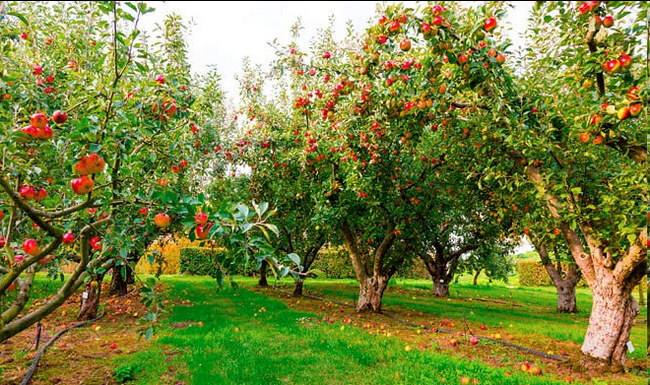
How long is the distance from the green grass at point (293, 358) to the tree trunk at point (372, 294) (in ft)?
7.26

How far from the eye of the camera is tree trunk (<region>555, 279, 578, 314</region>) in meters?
13.1

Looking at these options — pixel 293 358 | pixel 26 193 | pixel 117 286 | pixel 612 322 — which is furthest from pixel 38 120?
pixel 117 286

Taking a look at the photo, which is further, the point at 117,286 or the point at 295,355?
the point at 117,286

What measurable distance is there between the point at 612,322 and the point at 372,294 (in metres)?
5.82

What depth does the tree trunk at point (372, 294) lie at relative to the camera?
408 inches

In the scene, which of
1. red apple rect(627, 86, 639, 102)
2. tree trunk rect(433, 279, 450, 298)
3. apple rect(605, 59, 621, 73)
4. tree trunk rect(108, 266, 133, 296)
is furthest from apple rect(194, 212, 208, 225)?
tree trunk rect(433, 279, 450, 298)

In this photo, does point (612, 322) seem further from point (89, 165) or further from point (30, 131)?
point (30, 131)

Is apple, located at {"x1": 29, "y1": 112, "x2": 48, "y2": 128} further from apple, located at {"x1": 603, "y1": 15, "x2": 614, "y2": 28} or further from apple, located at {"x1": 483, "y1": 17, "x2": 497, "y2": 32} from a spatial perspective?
apple, located at {"x1": 603, "y1": 15, "x2": 614, "y2": 28}

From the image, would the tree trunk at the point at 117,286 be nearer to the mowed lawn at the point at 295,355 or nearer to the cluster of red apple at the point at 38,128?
the mowed lawn at the point at 295,355

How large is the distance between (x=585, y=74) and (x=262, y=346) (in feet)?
19.4

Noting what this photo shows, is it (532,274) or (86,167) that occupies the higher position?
(86,167)

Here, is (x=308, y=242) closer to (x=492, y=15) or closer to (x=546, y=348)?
(x=546, y=348)

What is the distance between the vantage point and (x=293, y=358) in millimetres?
5715

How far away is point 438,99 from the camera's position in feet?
17.1
